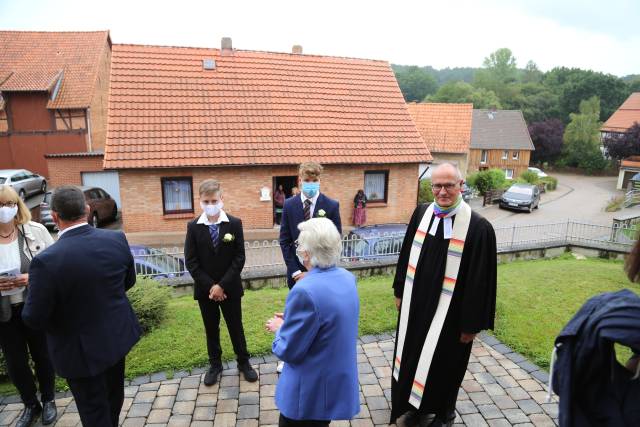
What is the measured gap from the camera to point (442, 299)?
12.2ft

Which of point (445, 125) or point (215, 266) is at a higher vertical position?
point (445, 125)

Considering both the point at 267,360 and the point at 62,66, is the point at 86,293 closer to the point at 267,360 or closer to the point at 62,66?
the point at 267,360

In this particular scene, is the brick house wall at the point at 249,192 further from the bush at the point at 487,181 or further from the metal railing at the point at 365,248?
the bush at the point at 487,181

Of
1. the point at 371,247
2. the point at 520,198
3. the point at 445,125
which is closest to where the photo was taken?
the point at 371,247

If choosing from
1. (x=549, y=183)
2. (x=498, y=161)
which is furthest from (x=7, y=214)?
(x=498, y=161)

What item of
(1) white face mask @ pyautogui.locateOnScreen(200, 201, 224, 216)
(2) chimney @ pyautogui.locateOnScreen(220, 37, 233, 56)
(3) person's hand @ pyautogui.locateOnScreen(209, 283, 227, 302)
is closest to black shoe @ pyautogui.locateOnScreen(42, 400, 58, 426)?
(3) person's hand @ pyautogui.locateOnScreen(209, 283, 227, 302)

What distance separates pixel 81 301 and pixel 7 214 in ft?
4.19

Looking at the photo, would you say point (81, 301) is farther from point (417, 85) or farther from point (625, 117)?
point (417, 85)

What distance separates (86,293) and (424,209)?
283 centimetres

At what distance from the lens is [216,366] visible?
4.54 meters

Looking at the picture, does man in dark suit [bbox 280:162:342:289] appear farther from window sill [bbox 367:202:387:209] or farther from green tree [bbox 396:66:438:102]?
green tree [bbox 396:66:438:102]

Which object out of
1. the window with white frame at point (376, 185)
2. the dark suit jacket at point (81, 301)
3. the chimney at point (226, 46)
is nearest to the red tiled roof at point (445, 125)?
the window with white frame at point (376, 185)

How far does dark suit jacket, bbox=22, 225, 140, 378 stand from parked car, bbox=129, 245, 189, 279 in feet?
16.5

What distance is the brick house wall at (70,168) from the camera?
69.1ft
